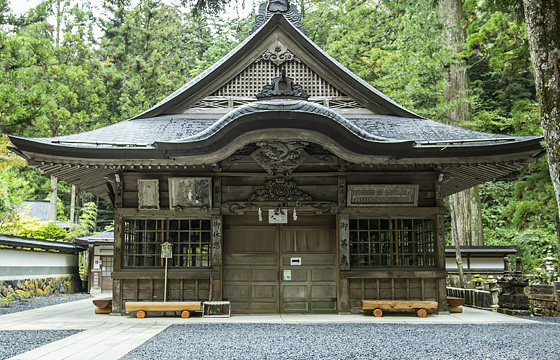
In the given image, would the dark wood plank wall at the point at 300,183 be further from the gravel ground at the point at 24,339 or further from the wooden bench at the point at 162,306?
the gravel ground at the point at 24,339

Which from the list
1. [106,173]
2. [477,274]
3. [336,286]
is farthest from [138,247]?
[477,274]

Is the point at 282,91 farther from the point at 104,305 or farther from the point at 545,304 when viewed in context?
the point at 545,304

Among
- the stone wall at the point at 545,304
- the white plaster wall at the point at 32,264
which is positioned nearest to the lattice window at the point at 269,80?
the stone wall at the point at 545,304

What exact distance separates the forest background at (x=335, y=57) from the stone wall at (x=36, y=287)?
3723 mm

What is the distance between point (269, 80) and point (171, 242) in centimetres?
470

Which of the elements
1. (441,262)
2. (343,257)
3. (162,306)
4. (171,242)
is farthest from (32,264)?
(441,262)

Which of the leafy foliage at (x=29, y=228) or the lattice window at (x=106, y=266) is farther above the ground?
the leafy foliage at (x=29, y=228)

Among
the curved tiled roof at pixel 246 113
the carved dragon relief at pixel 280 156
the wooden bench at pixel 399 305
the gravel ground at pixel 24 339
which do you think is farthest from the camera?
the wooden bench at pixel 399 305

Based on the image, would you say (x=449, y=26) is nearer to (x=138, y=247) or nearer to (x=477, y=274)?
(x=477, y=274)

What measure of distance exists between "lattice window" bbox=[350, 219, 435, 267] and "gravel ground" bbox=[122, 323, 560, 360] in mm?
2089

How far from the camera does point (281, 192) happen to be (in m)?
10.3

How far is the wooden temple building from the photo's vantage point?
9.48 metres

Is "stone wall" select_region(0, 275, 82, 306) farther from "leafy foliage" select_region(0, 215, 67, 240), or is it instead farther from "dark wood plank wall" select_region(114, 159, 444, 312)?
"dark wood plank wall" select_region(114, 159, 444, 312)

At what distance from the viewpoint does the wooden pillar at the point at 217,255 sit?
1008 centimetres
